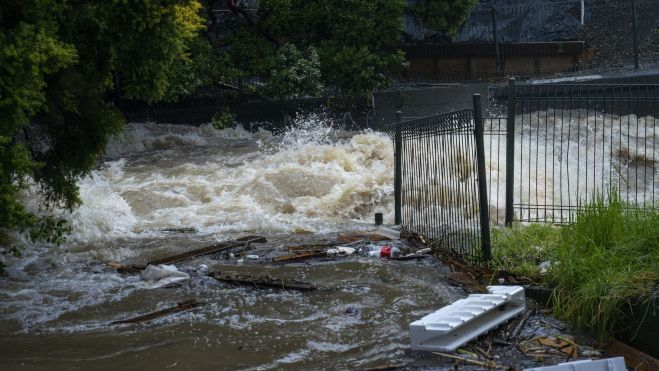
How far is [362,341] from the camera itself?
652cm

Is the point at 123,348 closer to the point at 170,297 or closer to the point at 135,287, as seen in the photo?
the point at 170,297

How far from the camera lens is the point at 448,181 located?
8.81m

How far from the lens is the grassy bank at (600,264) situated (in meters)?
6.10

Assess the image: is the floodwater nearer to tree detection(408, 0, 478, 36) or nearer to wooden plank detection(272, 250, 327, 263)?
wooden plank detection(272, 250, 327, 263)

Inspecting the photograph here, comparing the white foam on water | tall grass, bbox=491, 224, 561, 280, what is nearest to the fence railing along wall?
the white foam on water

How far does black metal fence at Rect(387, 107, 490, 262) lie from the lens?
26.7 ft

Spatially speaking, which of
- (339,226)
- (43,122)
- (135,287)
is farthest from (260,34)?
(135,287)

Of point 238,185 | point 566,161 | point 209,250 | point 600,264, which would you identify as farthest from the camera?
point 238,185

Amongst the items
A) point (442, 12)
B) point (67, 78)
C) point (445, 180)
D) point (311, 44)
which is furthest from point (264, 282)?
point (442, 12)

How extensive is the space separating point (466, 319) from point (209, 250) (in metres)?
5.12

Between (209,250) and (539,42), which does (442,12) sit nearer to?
(539,42)

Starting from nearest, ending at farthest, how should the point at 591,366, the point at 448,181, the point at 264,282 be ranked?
the point at 591,366 < the point at 264,282 < the point at 448,181

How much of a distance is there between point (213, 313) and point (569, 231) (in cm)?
341

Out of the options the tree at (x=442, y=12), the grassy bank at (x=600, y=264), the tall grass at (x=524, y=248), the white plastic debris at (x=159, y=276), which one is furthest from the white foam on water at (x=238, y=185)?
the grassy bank at (x=600, y=264)
